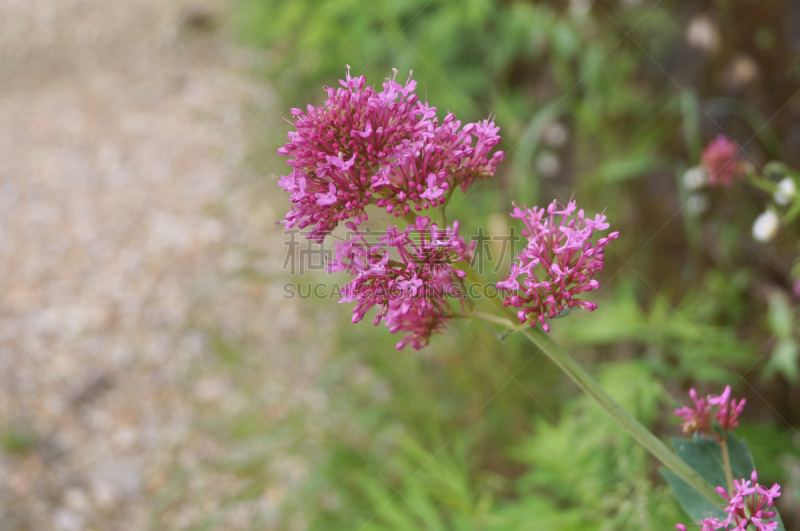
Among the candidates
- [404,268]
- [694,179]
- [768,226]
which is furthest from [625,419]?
[694,179]

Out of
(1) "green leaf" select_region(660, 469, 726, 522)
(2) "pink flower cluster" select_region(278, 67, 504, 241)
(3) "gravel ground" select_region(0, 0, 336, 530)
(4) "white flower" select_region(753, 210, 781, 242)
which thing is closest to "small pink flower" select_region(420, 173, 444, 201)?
(2) "pink flower cluster" select_region(278, 67, 504, 241)

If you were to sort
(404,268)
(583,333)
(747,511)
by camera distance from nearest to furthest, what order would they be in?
(747,511)
(404,268)
(583,333)

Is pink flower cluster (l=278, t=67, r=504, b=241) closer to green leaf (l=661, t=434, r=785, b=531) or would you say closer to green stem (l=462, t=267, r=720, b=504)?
green stem (l=462, t=267, r=720, b=504)

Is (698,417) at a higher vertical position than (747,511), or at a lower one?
higher

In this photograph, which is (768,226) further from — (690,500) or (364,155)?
(364,155)

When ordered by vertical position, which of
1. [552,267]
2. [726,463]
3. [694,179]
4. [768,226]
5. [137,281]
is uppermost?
[137,281]

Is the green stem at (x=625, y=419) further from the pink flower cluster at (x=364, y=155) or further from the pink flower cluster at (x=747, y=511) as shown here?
the pink flower cluster at (x=364, y=155)
